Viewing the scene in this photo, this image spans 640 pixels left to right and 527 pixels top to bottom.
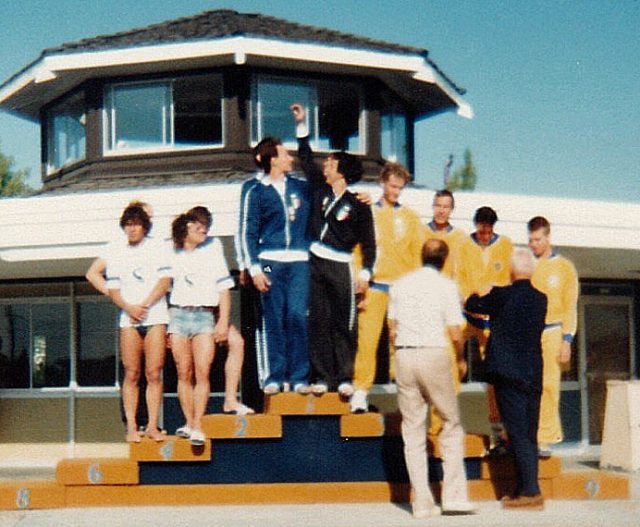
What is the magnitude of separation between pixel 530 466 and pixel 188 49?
8.31m

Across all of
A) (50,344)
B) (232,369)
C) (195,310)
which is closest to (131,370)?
(195,310)

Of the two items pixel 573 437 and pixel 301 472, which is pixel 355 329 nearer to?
pixel 301 472

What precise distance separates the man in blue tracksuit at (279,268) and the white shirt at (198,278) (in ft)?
0.78

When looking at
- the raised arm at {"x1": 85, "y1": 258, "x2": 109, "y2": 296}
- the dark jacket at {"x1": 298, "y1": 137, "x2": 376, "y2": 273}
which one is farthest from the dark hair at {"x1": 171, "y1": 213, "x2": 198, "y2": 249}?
the dark jacket at {"x1": 298, "y1": 137, "x2": 376, "y2": 273}

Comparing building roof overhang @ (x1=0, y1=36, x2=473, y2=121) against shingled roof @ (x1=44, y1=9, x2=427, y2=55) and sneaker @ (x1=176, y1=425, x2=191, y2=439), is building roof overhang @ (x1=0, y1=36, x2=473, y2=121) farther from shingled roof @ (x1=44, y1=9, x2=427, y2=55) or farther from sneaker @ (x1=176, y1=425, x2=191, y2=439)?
sneaker @ (x1=176, y1=425, x2=191, y2=439)

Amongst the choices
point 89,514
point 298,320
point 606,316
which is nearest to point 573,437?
point 606,316

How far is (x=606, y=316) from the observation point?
586 inches

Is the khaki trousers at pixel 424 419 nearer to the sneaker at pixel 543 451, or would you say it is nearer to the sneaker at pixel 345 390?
the sneaker at pixel 345 390

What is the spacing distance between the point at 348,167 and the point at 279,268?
3.06 ft

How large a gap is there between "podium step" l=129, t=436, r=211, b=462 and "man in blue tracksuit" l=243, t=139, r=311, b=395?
0.68m

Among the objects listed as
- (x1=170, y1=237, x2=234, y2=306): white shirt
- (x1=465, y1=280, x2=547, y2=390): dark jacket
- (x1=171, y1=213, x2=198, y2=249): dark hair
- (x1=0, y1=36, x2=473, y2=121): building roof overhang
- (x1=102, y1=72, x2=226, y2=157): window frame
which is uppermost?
(x1=0, y1=36, x2=473, y2=121): building roof overhang

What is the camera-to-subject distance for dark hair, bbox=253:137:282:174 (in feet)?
26.0

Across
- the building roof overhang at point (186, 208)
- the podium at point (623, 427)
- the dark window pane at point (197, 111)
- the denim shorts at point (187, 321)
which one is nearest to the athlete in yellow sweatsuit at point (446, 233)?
the denim shorts at point (187, 321)

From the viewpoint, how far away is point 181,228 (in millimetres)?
7832
